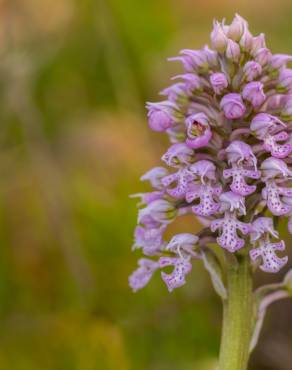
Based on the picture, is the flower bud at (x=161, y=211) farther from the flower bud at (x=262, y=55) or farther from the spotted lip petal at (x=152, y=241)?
the flower bud at (x=262, y=55)

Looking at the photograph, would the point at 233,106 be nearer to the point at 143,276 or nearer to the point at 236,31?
the point at 236,31

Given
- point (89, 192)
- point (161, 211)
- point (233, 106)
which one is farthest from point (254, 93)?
point (89, 192)

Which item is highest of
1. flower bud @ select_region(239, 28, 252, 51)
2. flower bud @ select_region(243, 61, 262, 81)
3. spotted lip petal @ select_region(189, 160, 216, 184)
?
flower bud @ select_region(239, 28, 252, 51)

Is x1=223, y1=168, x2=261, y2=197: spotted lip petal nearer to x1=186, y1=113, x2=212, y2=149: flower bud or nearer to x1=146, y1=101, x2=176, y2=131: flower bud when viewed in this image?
x1=186, y1=113, x2=212, y2=149: flower bud

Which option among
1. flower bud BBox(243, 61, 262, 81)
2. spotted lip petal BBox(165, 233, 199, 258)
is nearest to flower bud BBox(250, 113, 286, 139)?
flower bud BBox(243, 61, 262, 81)

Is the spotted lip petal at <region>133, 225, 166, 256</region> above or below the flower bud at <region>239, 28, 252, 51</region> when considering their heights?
below

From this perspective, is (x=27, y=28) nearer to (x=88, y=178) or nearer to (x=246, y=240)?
(x=88, y=178)

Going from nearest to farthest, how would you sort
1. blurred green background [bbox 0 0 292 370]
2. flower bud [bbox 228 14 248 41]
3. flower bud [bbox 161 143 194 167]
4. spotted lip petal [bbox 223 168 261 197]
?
spotted lip petal [bbox 223 168 261 197]
flower bud [bbox 161 143 194 167]
flower bud [bbox 228 14 248 41]
blurred green background [bbox 0 0 292 370]

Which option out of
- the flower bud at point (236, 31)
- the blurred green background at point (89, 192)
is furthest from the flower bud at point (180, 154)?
the blurred green background at point (89, 192)

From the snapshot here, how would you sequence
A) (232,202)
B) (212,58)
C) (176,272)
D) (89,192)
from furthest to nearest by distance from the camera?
(89,192) → (212,58) → (176,272) → (232,202)
